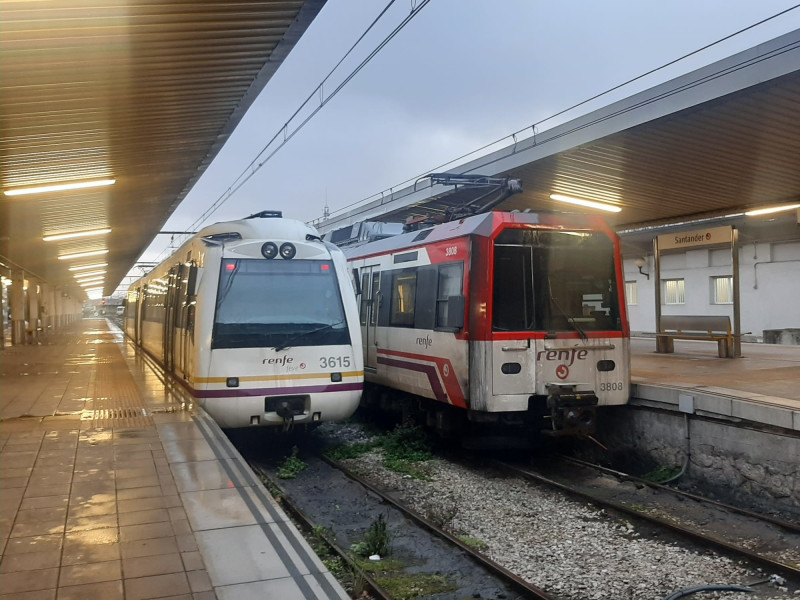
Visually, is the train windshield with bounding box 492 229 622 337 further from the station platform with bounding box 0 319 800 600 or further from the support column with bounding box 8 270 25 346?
the support column with bounding box 8 270 25 346

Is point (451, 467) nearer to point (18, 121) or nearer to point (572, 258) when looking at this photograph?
point (572, 258)

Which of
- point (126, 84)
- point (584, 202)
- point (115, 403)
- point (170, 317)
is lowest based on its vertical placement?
point (115, 403)

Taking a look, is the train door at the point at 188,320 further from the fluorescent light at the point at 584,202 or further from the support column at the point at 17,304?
the support column at the point at 17,304

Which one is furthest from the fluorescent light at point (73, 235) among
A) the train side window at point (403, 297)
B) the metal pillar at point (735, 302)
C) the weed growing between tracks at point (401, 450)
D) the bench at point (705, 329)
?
the metal pillar at point (735, 302)

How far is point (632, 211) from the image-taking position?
660 inches

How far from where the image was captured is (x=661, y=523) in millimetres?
6551

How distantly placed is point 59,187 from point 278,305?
22.5 ft

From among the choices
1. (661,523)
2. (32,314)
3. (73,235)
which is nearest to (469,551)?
(661,523)

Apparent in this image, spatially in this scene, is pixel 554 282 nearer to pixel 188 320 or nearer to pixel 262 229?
pixel 262 229

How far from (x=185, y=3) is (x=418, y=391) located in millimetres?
5850

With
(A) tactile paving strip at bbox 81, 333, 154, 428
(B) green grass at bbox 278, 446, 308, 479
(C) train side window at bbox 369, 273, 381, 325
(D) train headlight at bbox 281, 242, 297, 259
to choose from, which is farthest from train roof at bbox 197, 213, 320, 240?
(B) green grass at bbox 278, 446, 308, 479

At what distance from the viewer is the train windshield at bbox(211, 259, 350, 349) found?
862cm

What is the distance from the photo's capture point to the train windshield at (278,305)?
862 cm

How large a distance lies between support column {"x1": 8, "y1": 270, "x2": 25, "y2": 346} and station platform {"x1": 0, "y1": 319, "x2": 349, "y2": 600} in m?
22.6
